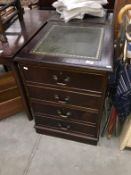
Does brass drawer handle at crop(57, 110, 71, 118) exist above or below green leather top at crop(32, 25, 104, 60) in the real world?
Result: below

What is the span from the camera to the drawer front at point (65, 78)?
895 mm

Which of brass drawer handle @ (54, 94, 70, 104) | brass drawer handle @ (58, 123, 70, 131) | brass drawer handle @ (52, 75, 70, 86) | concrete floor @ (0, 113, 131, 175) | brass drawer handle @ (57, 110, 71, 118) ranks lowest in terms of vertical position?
concrete floor @ (0, 113, 131, 175)

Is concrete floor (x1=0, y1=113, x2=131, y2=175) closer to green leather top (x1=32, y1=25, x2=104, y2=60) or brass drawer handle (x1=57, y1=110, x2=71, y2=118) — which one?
brass drawer handle (x1=57, y1=110, x2=71, y2=118)

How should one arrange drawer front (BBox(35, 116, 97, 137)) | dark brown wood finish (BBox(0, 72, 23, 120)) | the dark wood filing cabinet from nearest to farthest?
1. the dark wood filing cabinet
2. drawer front (BBox(35, 116, 97, 137))
3. dark brown wood finish (BBox(0, 72, 23, 120))

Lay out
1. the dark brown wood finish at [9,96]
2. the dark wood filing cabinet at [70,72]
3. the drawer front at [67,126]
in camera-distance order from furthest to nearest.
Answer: the dark brown wood finish at [9,96] → the drawer front at [67,126] → the dark wood filing cabinet at [70,72]

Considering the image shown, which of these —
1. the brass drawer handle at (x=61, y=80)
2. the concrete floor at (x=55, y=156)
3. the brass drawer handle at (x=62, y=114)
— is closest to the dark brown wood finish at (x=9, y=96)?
the concrete floor at (x=55, y=156)

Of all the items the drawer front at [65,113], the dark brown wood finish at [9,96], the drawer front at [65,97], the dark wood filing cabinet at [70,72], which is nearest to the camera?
the dark wood filing cabinet at [70,72]

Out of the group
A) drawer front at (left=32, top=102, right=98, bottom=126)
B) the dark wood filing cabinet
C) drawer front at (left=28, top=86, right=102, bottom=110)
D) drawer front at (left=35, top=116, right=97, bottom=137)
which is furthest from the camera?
drawer front at (left=35, top=116, right=97, bottom=137)

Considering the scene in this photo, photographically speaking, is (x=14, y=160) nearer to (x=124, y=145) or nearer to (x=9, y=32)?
(x=124, y=145)

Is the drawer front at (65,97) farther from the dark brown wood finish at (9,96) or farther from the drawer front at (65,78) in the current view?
the dark brown wood finish at (9,96)

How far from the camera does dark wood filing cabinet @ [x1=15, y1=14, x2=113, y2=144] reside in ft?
2.92

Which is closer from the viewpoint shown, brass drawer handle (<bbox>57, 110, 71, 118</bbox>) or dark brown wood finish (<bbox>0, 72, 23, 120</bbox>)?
brass drawer handle (<bbox>57, 110, 71, 118</bbox>)

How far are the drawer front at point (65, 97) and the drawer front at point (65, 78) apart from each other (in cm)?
6

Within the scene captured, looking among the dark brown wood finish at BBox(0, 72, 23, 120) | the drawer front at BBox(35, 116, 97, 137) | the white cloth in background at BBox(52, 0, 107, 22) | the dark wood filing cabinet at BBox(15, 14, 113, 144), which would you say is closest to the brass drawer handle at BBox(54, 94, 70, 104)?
the dark wood filing cabinet at BBox(15, 14, 113, 144)
